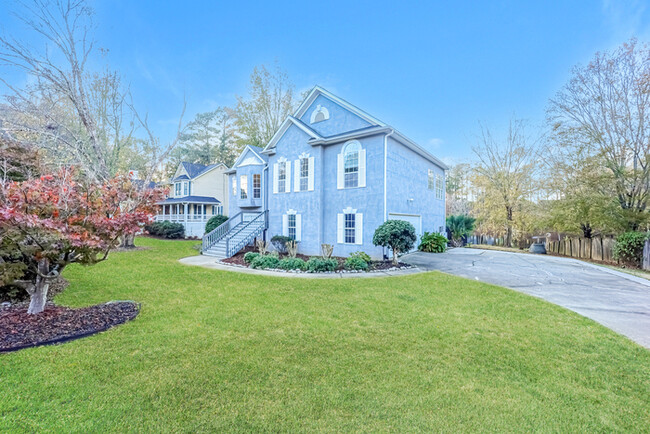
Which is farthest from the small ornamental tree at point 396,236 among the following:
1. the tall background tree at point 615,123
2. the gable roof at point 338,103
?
the tall background tree at point 615,123

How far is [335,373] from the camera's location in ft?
11.2

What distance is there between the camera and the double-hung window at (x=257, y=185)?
16.9m

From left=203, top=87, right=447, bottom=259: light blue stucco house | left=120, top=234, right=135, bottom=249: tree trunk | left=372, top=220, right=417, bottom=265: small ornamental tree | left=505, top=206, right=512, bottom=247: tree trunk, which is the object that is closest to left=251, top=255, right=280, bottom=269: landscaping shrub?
left=203, top=87, right=447, bottom=259: light blue stucco house

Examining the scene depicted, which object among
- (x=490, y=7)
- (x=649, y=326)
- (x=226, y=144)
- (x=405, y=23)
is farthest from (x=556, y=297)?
(x=226, y=144)

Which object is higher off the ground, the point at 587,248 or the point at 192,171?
the point at 192,171

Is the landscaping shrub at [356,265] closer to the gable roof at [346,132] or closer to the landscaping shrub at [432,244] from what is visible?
the gable roof at [346,132]

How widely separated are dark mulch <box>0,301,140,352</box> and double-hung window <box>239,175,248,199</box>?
1163 centimetres

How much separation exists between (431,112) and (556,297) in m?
18.5

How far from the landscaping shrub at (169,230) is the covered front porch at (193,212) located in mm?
632

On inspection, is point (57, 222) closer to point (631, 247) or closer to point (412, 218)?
point (412, 218)

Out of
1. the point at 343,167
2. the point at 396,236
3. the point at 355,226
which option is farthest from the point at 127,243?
the point at 396,236

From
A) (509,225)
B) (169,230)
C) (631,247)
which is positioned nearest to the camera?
(631,247)

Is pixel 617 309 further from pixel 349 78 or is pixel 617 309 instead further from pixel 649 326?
pixel 349 78

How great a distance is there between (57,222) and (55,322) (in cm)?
190
